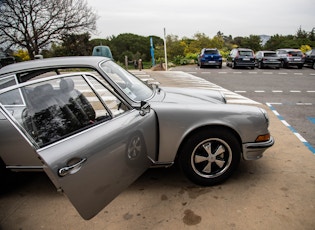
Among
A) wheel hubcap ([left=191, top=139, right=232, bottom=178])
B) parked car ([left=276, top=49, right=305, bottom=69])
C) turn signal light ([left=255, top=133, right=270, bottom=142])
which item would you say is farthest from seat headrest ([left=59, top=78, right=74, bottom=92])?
parked car ([left=276, top=49, right=305, bottom=69])

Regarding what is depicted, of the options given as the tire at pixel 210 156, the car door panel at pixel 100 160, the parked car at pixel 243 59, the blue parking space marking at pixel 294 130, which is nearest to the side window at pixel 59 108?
the car door panel at pixel 100 160

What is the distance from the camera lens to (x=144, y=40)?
83.6 m

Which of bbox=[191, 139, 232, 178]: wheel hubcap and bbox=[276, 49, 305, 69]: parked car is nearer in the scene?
bbox=[191, 139, 232, 178]: wheel hubcap

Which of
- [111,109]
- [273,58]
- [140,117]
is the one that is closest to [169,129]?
[140,117]

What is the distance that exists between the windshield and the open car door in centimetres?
26

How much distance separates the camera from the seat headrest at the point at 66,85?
2.42m

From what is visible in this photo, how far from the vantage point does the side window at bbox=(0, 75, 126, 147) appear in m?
2.01

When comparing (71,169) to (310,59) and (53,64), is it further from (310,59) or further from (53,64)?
(310,59)

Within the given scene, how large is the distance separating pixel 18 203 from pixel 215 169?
95.3 inches

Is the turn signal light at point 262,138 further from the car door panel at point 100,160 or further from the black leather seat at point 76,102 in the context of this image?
the black leather seat at point 76,102

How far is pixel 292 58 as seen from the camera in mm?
19641

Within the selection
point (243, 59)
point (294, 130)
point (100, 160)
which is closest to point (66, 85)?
point (100, 160)

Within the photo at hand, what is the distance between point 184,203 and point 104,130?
132cm

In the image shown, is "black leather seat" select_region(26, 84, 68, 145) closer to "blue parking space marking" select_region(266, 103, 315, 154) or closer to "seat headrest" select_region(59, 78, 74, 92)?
"seat headrest" select_region(59, 78, 74, 92)
